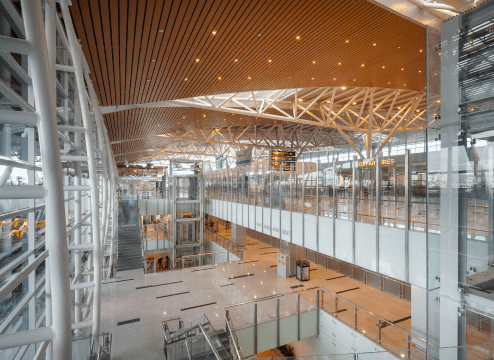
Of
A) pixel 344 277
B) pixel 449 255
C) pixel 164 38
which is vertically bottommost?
pixel 344 277

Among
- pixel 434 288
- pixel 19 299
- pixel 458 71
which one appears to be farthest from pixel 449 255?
pixel 19 299

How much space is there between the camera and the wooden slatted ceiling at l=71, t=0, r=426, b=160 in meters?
6.20

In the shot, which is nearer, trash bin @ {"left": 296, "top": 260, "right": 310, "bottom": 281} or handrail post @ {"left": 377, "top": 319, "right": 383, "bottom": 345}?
handrail post @ {"left": 377, "top": 319, "right": 383, "bottom": 345}

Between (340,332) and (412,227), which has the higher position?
(412,227)

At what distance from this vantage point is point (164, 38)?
290 inches

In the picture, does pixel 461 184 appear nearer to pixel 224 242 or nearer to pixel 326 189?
pixel 326 189

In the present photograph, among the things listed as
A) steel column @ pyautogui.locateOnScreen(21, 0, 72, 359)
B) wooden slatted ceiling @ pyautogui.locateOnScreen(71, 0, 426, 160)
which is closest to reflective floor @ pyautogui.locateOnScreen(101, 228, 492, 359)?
steel column @ pyautogui.locateOnScreen(21, 0, 72, 359)

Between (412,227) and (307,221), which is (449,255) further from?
(307,221)

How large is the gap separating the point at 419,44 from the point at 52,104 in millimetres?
9616

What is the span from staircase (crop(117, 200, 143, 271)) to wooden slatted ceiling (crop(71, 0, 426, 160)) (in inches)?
378

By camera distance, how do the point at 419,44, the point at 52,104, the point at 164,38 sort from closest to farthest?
the point at 52,104, the point at 164,38, the point at 419,44

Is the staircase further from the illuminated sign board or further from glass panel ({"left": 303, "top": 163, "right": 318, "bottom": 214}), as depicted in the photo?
the illuminated sign board

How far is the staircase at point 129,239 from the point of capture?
56.7 feet

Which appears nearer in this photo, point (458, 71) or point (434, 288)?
point (458, 71)
